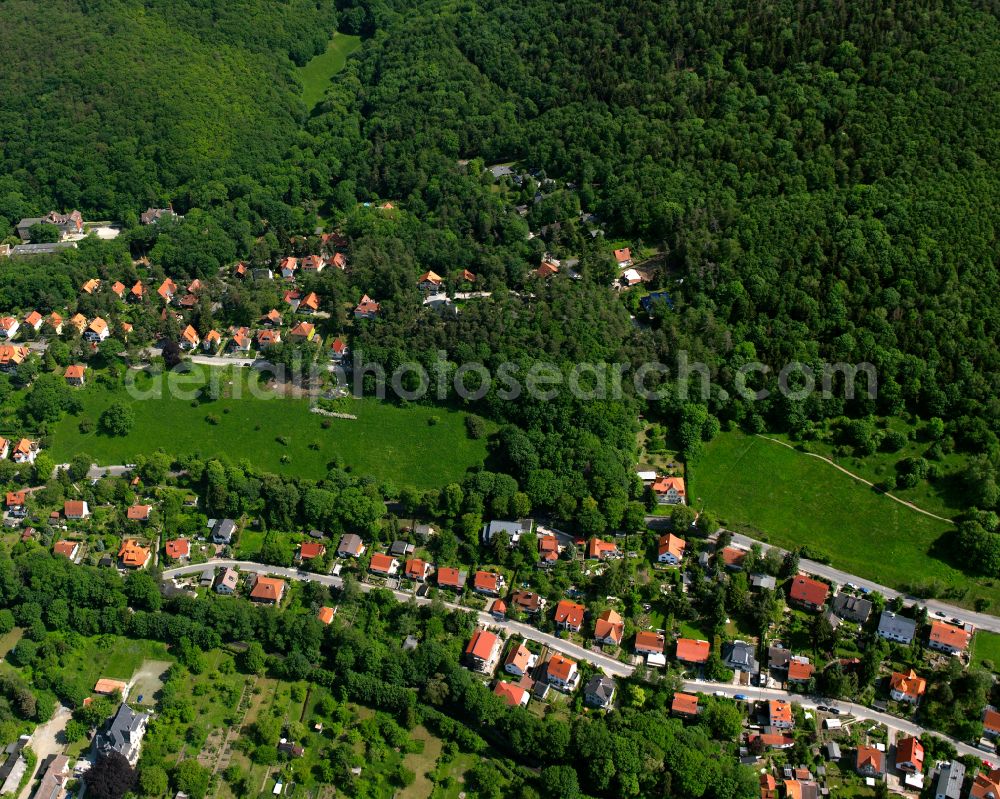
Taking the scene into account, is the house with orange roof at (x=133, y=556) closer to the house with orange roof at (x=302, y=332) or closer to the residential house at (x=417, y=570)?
the residential house at (x=417, y=570)

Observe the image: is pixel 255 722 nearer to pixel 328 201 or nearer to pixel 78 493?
pixel 78 493

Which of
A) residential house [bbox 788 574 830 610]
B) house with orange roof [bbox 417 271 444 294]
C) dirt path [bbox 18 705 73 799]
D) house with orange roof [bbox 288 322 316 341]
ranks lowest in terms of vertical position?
dirt path [bbox 18 705 73 799]

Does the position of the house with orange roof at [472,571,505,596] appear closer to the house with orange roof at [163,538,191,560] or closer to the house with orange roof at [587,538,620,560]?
the house with orange roof at [587,538,620,560]

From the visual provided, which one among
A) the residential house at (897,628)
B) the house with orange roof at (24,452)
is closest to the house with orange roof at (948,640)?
the residential house at (897,628)

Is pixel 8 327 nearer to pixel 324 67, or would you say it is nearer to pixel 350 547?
pixel 350 547

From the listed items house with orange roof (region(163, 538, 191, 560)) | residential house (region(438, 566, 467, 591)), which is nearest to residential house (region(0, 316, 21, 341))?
house with orange roof (region(163, 538, 191, 560))

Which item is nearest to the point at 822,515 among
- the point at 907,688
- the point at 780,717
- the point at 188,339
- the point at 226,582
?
the point at 907,688
